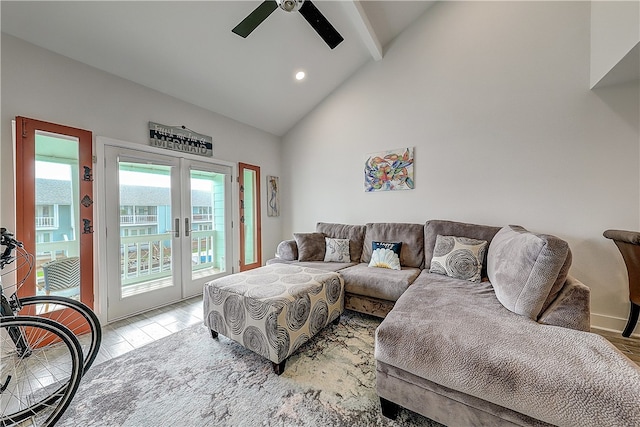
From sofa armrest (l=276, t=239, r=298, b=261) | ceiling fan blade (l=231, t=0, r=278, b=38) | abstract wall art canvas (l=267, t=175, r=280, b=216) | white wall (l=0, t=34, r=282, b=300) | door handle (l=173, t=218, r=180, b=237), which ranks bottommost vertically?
sofa armrest (l=276, t=239, r=298, b=261)

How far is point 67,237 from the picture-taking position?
2.20 metres

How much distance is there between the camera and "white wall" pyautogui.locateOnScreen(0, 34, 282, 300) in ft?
6.19

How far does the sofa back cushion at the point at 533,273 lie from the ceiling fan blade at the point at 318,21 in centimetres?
246

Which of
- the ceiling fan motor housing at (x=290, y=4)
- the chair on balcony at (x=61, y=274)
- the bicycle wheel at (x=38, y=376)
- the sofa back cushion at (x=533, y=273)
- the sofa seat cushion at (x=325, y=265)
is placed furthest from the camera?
the sofa seat cushion at (x=325, y=265)

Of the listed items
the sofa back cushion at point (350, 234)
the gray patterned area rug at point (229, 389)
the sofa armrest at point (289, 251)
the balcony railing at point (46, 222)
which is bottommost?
the gray patterned area rug at point (229, 389)

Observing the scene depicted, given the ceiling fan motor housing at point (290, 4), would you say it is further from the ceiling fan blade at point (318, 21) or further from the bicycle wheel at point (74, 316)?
the bicycle wheel at point (74, 316)

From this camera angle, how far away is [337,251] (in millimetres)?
3145

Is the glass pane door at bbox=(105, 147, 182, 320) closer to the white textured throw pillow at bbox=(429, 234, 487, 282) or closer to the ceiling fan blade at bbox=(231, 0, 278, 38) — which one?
the ceiling fan blade at bbox=(231, 0, 278, 38)

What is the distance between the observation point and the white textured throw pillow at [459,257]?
226 cm

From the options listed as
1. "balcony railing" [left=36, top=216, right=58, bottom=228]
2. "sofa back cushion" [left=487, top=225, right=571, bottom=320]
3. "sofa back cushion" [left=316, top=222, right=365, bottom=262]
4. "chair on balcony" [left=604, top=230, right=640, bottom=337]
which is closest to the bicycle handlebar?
"balcony railing" [left=36, top=216, right=58, bottom=228]

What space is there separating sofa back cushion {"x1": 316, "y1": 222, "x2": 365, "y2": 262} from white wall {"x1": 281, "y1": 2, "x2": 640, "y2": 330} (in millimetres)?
309

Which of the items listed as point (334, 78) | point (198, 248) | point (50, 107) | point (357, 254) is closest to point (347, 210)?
point (357, 254)

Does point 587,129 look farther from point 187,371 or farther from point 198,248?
point 198,248

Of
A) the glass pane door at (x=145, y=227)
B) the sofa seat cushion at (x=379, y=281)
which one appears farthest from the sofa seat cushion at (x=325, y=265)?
the glass pane door at (x=145, y=227)
